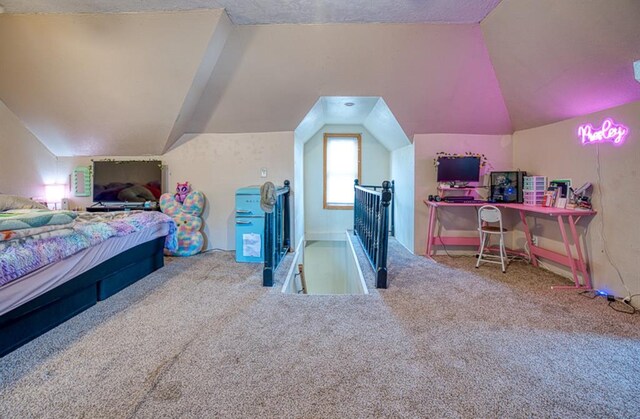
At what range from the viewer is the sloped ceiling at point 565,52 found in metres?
2.24

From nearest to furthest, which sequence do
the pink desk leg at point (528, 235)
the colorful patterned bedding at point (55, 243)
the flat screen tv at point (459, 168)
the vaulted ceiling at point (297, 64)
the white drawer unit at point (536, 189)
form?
the colorful patterned bedding at point (55, 243) < the vaulted ceiling at point (297, 64) < the white drawer unit at point (536, 189) < the pink desk leg at point (528, 235) < the flat screen tv at point (459, 168)

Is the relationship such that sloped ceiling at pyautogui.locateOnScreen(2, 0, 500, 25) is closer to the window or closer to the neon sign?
the neon sign

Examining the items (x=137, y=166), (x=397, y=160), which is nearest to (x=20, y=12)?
(x=137, y=166)

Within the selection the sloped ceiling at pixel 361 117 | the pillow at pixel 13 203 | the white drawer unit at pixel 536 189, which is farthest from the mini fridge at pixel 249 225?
the white drawer unit at pixel 536 189

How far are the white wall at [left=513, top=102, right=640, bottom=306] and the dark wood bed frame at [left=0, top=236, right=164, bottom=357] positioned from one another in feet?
16.0

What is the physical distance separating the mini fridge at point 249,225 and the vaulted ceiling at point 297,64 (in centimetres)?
121

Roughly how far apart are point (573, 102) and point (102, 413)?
4649 millimetres

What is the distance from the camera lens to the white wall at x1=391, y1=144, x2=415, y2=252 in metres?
4.46

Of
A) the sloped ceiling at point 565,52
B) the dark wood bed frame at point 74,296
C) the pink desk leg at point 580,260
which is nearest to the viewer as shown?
the dark wood bed frame at point 74,296

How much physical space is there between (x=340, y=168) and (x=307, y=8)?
11.8 feet

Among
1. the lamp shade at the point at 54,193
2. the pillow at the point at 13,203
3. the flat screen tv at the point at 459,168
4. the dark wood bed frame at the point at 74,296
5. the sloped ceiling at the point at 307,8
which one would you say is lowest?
the dark wood bed frame at the point at 74,296

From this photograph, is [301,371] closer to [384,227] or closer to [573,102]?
[384,227]

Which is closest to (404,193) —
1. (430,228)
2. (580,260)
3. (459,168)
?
(430,228)

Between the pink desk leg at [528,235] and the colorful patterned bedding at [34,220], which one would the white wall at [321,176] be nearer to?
the pink desk leg at [528,235]
